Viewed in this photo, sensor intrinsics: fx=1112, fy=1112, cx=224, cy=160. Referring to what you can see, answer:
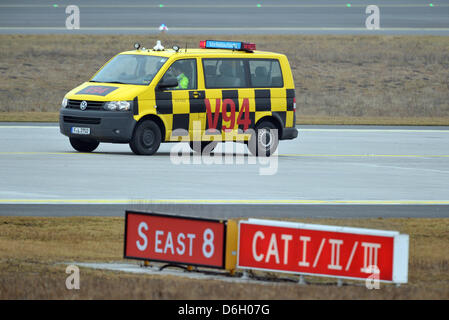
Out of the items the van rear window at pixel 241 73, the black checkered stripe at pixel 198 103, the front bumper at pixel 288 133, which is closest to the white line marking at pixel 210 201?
the black checkered stripe at pixel 198 103

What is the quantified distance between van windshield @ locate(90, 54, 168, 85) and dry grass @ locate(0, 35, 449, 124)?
516 inches

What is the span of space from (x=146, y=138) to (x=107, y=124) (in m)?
0.89

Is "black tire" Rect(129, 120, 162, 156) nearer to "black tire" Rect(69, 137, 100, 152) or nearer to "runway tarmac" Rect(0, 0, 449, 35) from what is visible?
"black tire" Rect(69, 137, 100, 152)

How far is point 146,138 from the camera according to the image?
2086 cm

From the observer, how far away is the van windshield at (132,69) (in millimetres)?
21047

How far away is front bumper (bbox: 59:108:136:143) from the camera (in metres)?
20.3

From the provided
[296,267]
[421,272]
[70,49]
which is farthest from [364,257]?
[70,49]

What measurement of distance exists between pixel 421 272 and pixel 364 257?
1.61m

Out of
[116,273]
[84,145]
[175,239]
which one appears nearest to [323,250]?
[175,239]

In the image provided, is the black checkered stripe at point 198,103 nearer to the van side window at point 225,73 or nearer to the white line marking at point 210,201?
the van side window at point 225,73

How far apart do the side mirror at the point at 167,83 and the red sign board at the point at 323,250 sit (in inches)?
420

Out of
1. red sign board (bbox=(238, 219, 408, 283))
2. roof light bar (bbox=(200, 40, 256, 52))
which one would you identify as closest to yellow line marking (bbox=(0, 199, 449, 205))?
Answer: red sign board (bbox=(238, 219, 408, 283))

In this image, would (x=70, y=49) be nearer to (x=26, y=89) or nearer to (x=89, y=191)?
(x=26, y=89)

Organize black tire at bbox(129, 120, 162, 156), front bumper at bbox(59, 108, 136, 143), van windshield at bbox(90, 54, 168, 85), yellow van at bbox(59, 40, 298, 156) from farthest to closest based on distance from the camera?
van windshield at bbox(90, 54, 168, 85)
black tire at bbox(129, 120, 162, 156)
yellow van at bbox(59, 40, 298, 156)
front bumper at bbox(59, 108, 136, 143)
